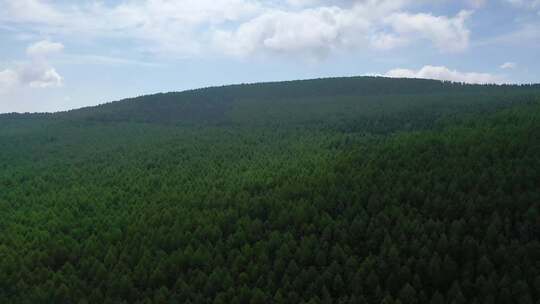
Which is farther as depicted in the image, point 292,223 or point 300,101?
point 300,101

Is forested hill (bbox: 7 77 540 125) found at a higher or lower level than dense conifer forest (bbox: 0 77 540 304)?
higher

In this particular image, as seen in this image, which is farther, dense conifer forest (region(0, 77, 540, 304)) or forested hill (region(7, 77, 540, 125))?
forested hill (region(7, 77, 540, 125))

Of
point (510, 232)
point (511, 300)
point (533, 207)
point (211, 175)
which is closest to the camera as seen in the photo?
point (511, 300)

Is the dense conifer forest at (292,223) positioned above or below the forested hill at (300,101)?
below

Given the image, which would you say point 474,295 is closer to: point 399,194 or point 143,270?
point 399,194

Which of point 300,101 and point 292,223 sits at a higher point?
point 300,101

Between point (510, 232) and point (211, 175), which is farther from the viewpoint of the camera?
point (211, 175)

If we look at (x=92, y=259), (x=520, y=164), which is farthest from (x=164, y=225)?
(x=520, y=164)

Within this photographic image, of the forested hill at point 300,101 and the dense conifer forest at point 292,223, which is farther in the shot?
the forested hill at point 300,101
